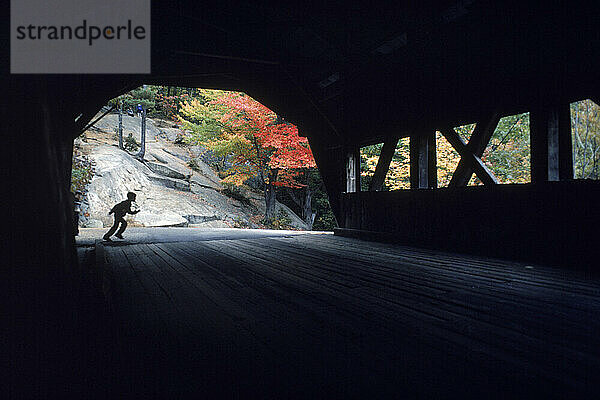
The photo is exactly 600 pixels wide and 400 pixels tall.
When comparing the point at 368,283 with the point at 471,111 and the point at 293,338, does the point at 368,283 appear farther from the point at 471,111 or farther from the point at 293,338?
the point at 471,111

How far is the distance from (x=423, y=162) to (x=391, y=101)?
165cm

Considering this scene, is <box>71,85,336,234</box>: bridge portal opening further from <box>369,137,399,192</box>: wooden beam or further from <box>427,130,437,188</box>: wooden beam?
<box>427,130,437,188</box>: wooden beam

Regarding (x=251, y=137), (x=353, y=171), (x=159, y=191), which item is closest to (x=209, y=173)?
(x=159, y=191)

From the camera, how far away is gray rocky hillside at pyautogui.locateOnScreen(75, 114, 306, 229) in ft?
49.7

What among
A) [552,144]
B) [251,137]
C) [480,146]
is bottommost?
[552,144]

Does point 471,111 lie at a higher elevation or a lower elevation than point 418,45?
lower

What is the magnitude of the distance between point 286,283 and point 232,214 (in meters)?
14.3

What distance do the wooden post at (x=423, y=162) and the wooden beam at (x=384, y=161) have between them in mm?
638

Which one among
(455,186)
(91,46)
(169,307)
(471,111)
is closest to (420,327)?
(169,307)

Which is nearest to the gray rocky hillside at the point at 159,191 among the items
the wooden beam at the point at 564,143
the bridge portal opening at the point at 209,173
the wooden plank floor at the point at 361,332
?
the bridge portal opening at the point at 209,173

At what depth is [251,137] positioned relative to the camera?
14422 millimetres

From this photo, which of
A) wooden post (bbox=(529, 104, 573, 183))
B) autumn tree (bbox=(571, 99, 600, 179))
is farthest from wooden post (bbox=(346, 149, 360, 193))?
autumn tree (bbox=(571, 99, 600, 179))

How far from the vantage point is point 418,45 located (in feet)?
21.1

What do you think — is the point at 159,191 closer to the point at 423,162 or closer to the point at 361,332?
the point at 423,162
